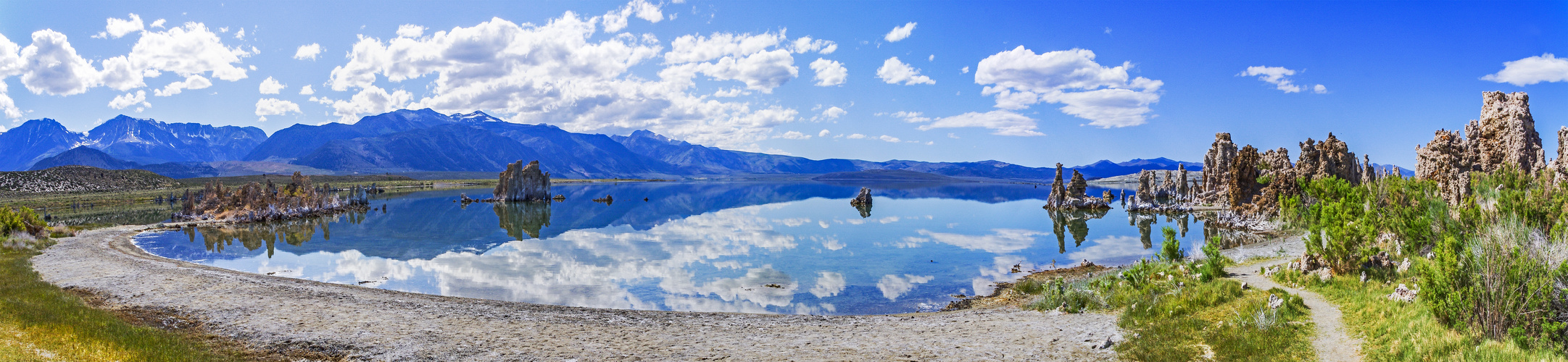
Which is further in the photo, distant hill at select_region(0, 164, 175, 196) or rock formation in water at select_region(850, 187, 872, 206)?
distant hill at select_region(0, 164, 175, 196)

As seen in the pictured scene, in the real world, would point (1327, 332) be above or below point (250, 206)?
below

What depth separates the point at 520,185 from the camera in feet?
283

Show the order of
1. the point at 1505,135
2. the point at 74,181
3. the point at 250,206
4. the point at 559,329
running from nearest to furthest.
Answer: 1. the point at 559,329
2. the point at 1505,135
3. the point at 250,206
4. the point at 74,181

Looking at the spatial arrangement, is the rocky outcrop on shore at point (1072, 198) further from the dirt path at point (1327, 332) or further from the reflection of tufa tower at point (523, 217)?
the dirt path at point (1327, 332)

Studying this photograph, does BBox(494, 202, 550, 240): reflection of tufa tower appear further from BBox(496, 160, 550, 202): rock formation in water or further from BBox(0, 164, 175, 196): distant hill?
BBox(0, 164, 175, 196): distant hill

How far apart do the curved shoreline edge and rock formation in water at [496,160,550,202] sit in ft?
221

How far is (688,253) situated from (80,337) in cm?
2194

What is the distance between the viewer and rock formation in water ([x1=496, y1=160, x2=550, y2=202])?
85.5 meters

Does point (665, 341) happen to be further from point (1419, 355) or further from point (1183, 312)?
point (1419, 355)

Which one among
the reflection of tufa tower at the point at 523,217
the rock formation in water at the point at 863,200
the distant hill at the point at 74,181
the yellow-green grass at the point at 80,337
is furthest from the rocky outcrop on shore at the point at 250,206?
the distant hill at the point at 74,181

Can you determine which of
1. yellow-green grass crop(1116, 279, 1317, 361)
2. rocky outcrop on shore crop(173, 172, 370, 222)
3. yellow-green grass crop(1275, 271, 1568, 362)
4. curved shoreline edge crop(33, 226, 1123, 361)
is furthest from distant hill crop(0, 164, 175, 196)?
yellow-green grass crop(1275, 271, 1568, 362)

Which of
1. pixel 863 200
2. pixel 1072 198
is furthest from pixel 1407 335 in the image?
pixel 863 200

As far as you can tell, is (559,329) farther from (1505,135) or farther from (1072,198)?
(1072,198)

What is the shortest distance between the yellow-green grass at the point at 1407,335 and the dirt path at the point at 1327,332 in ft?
0.39
